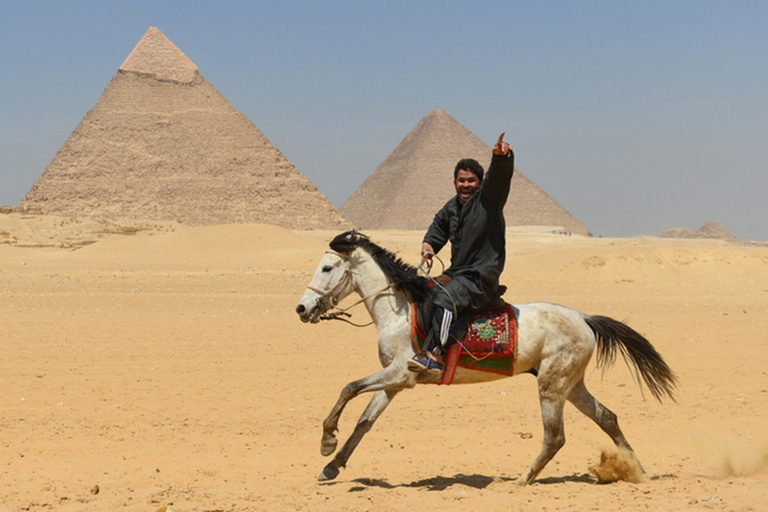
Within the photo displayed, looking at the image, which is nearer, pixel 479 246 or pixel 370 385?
pixel 370 385

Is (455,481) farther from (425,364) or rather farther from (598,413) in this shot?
(598,413)

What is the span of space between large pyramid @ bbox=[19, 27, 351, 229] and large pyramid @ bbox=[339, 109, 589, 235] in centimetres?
2303

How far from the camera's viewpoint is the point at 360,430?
18.0 ft

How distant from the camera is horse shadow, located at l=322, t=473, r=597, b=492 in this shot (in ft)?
18.0

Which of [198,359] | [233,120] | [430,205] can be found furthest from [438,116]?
[198,359]

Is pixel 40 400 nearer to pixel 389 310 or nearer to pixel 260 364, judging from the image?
pixel 260 364

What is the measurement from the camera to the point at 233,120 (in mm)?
151625

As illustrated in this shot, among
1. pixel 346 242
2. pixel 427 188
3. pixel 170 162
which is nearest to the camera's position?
pixel 346 242

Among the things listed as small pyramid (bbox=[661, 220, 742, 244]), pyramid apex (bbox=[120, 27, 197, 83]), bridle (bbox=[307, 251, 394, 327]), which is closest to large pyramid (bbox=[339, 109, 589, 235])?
pyramid apex (bbox=[120, 27, 197, 83])

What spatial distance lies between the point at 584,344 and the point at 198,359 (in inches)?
215

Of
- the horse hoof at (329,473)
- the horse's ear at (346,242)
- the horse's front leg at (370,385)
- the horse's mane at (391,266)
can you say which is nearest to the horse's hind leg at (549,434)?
the horse's front leg at (370,385)

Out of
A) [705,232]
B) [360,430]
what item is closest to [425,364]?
[360,430]

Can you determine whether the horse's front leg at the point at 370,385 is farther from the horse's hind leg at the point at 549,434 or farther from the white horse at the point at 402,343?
the horse's hind leg at the point at 549,434

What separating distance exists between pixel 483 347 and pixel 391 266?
2.45 ft
